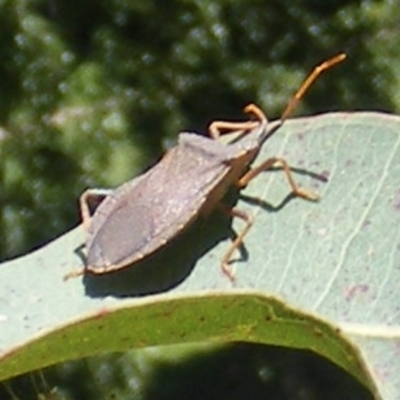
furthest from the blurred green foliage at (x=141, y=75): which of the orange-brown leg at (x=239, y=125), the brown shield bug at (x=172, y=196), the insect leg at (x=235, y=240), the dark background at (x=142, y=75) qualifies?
the insect leg at (x=235, y=240)

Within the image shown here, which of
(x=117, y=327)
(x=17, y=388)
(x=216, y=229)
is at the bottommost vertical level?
(x=17, y=388)

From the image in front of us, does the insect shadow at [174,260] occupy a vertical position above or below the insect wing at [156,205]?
below

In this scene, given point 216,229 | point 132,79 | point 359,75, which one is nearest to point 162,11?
point 132,79

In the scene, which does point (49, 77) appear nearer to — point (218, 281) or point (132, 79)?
point (132, 79)

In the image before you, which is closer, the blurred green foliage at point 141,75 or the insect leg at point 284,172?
the insect leg at point 284,172

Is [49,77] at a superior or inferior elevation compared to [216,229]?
superior

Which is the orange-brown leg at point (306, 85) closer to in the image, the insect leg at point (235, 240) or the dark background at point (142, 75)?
the dark background at point (142, 75)

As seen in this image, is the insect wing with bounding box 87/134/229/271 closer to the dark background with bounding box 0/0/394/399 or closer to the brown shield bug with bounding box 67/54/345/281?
the brown shield bug with bounding box 67/54/345/281
